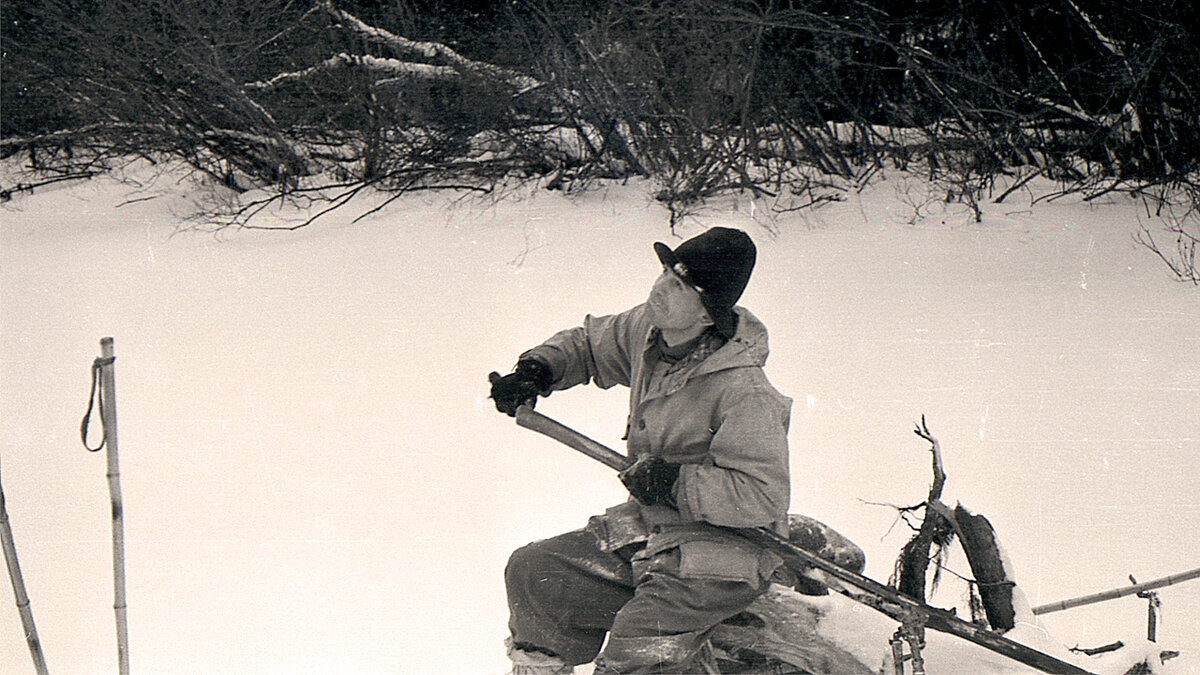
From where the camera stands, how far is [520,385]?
183 cm

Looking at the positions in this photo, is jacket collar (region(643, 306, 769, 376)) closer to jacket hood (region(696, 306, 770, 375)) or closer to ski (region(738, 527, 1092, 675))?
jacket hood (region(696, 306, 770, 375))

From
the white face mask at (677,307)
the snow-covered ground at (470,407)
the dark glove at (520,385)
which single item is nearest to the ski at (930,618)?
the snow-covered ground at (470,407)

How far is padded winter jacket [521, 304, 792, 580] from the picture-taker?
1579mm

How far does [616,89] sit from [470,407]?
2.30 m

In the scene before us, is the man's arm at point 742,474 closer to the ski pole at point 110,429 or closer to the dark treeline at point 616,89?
the ski pole at point 110,429

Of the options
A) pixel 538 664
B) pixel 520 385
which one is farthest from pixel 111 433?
pixel 538 664

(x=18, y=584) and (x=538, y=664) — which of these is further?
(x=538, y=664)

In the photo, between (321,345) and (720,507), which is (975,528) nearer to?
(720,507)

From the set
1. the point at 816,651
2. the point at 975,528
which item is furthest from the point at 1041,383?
the point at 816,651

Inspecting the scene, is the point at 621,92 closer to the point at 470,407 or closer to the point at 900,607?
the point at 470,407

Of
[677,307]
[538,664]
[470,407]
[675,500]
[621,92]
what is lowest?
[538,664]

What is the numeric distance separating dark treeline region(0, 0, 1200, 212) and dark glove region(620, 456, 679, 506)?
10.3 feet

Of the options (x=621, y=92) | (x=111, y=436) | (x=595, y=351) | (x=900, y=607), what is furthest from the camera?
(x=621, y=92)

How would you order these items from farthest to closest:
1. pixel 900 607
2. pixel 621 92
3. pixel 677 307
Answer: pixel 621 92 < pixel 900 607 < pixel 677 307
